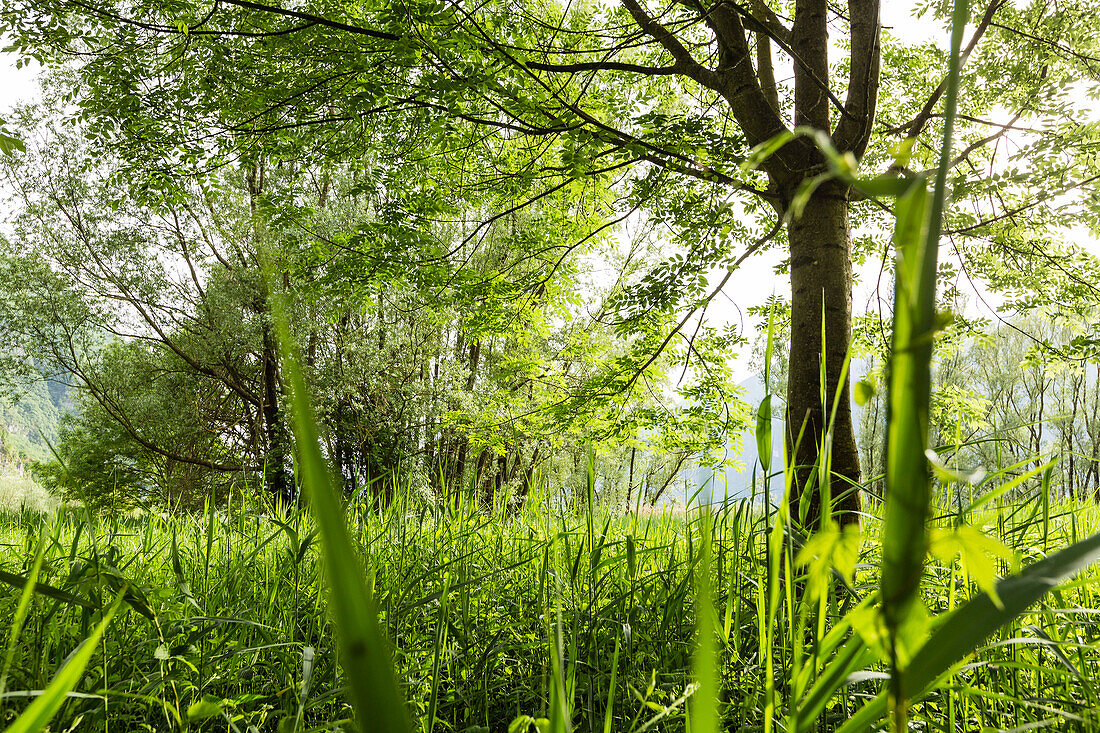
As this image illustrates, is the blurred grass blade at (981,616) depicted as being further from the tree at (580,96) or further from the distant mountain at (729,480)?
the tree at (580,96)

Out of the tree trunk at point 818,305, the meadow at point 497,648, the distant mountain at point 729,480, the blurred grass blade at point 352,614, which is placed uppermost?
the tree trunk at point 818,305

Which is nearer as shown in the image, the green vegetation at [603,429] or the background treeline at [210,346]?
the green vegetation at [603,429]

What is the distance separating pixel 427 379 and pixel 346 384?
270cm

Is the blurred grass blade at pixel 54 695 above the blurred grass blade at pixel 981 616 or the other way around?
the other way around

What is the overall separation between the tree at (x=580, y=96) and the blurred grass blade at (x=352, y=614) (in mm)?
3461

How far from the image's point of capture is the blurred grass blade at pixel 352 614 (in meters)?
0.21

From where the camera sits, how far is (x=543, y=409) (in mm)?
5855

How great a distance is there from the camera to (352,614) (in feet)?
0.71

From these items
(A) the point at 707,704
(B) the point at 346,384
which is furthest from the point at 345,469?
(A) the point at 707,704

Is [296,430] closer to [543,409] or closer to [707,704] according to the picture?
[707,704]

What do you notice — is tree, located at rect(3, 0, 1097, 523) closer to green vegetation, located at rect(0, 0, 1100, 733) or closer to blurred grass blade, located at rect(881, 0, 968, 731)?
green vegetation, located at rect(0, 0, 1100, 733)

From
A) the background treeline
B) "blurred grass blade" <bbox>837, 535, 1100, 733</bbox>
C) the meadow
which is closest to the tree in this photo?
the meadow

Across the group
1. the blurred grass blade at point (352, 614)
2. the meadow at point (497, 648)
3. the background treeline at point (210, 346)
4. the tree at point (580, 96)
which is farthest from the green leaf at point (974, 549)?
the background treeline at point (210, 346)

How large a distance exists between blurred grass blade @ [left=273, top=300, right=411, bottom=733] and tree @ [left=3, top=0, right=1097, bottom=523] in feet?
11.4
